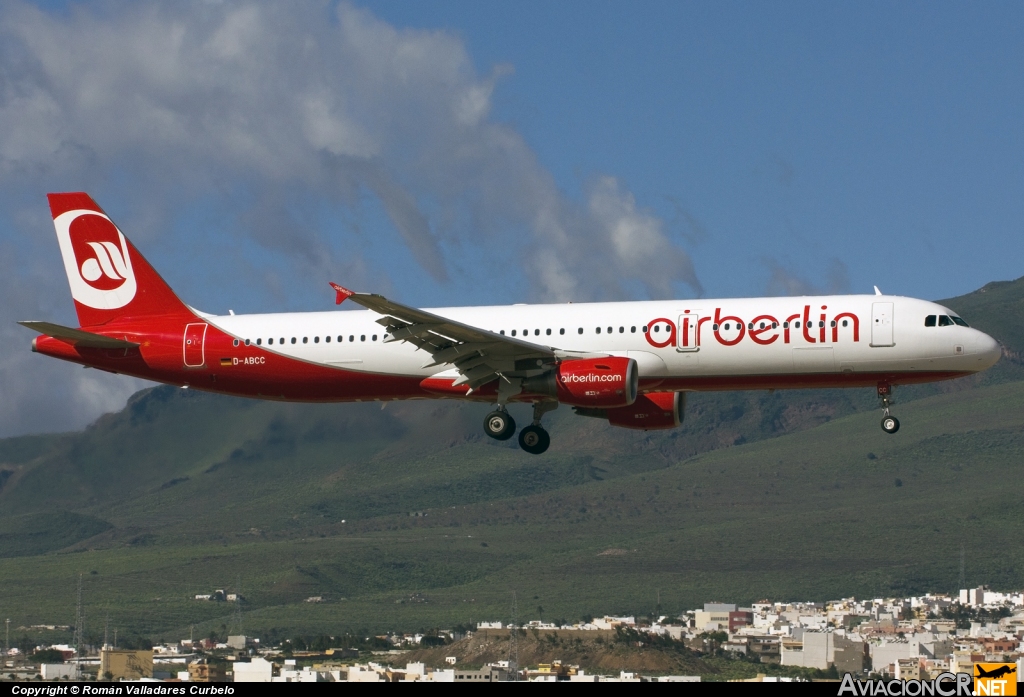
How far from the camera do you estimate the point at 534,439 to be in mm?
55781

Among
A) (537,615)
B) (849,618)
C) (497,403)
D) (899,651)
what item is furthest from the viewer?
(537,615)

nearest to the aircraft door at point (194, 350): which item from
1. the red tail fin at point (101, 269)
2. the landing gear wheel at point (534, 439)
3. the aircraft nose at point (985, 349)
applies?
the red tail fin at point (101, 269)

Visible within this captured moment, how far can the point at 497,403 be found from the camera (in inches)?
2141

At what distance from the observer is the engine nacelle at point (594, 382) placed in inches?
2008

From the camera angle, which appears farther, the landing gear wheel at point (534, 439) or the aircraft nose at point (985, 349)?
the landing gear wheel at point (534, 439)

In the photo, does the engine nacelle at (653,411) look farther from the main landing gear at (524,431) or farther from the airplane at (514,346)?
the main landing gear at (524,431)

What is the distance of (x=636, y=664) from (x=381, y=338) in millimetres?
65814

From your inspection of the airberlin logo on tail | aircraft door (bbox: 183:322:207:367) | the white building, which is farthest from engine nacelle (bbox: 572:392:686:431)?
the white building

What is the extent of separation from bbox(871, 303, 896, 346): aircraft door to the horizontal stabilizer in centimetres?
2533

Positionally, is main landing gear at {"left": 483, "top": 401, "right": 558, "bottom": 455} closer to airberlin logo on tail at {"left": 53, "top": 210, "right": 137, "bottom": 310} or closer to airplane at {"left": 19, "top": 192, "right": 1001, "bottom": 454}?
airplane at {"left": 19, "top": 192, "right": 1001, "bottom": 454}

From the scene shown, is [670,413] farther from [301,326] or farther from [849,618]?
[849,618]

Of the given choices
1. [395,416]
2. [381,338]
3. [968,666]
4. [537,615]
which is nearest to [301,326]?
[381,338]

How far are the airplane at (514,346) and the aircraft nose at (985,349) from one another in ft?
0.36

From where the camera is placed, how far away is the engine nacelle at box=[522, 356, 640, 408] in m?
51.0
